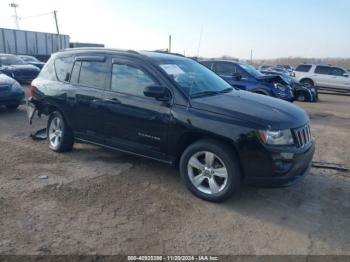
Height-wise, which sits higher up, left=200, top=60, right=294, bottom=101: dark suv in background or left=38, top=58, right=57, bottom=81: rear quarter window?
left=38, top=58, right=57, bottom=81: rear quarter window

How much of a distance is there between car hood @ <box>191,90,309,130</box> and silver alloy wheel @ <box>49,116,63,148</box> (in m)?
2.83

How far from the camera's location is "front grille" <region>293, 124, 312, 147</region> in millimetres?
4242

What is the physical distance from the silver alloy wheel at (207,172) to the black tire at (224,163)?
3cm

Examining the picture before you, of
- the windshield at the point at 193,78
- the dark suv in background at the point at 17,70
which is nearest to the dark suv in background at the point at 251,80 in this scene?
the windshield at the point at 193,78

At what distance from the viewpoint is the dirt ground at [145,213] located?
3428mm

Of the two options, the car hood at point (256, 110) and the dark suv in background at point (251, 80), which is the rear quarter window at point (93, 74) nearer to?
the car hood at point (256, 110)

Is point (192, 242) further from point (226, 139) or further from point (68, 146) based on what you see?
point (68, 146)

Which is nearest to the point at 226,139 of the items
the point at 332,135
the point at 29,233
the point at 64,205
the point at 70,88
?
the point at 64,205

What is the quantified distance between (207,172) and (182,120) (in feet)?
2.38

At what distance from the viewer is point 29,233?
354cm

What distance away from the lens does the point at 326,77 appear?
20.2 meters

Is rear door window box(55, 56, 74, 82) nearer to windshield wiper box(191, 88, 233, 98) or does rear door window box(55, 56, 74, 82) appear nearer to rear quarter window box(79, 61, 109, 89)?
rear quarter window box(79, 61, 109, 89)

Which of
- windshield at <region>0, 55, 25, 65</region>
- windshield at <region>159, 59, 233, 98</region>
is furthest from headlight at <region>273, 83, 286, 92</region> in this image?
windshield at <region>0, 55, 25, 65</region>

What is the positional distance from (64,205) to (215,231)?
71.2 inches
